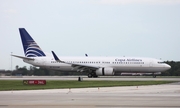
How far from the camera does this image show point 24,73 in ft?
343

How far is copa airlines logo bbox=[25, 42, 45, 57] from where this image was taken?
225 ft

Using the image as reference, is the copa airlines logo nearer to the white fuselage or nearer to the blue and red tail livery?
the blue and red tail livery

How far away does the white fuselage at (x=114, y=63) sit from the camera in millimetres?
66250

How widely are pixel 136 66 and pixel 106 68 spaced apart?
479 cm

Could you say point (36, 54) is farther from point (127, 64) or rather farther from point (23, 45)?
point (127, 64)

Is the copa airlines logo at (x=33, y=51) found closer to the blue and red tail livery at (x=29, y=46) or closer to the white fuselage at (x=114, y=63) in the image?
the blue and red tail livery at (x=29, y=46)

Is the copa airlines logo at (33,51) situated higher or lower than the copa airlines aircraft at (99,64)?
higher

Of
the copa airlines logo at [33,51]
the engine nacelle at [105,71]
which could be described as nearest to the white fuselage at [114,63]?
the copa airlines logo at [33,51]

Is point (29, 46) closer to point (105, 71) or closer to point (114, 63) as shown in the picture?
point (105, 71)

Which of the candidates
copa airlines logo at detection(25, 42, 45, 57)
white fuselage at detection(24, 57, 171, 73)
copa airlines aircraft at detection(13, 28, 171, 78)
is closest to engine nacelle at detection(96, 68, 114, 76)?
copa airlines aircraft at detection(13, 28, 171, 78)

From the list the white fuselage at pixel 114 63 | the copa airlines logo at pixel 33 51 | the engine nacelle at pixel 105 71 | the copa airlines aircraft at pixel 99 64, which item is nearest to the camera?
the engine nacelle at pixel 105 71

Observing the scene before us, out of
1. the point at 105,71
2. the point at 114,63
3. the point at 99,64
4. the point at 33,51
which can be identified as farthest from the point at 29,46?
the point at 114,63

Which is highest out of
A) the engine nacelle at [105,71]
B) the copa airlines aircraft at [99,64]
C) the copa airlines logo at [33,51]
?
the copa airlines logo at [33,51]

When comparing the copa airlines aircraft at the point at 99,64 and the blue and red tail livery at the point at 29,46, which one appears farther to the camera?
the blue and red tail livery at the point at 29,46
